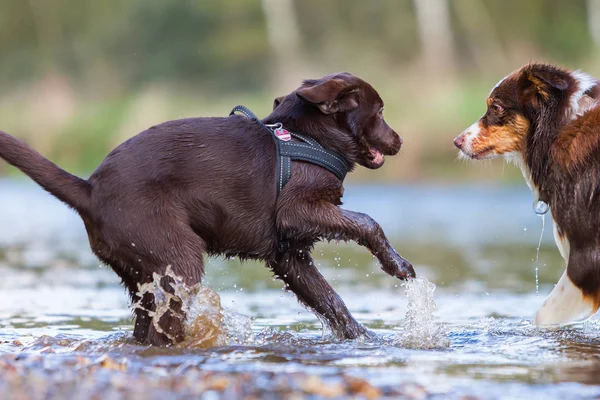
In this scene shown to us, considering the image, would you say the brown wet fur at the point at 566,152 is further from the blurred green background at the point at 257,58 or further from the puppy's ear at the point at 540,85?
the blurred green background at the point at 257,58

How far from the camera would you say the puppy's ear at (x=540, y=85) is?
6488 millimetres

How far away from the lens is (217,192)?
5.82 metres

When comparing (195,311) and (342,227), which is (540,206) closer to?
(342,227)

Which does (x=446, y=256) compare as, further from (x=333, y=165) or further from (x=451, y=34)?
(x=451, y=34)

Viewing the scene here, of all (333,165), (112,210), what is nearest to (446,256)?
(333,165)

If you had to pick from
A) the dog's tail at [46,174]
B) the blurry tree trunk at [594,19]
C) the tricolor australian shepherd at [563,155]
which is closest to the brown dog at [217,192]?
the dog's tail at [46,174]

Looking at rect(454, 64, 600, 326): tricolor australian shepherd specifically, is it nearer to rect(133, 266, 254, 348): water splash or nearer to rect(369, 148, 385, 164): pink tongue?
rect(369, 148, 385, 164): pink tongue

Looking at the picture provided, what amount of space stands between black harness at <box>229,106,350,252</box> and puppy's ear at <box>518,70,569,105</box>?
1.41m

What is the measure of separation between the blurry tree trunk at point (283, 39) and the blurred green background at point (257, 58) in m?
0.06

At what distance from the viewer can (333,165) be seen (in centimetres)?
619

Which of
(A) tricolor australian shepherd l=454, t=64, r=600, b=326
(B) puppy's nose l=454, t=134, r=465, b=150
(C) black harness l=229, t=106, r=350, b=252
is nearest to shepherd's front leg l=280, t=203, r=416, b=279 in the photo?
(C) black harness l=229, t=106, r=350, b=252

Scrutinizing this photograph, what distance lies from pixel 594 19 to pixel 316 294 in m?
28.5

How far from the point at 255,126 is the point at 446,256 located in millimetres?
6854

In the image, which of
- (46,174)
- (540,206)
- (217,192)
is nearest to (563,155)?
(540,206)
